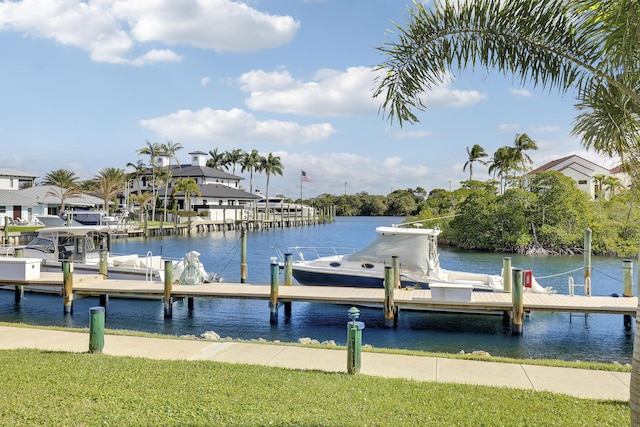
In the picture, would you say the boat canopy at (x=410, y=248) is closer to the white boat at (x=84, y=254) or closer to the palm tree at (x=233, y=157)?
the white boat at (x=84, y=254)

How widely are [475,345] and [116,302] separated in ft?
50.7

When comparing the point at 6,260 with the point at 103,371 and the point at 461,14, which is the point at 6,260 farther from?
the point at 461,14

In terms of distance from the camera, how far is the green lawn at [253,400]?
642cm

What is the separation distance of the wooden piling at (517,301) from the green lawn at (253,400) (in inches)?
340

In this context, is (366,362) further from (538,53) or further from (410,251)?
(410,251)

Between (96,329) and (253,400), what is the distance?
4.74 m

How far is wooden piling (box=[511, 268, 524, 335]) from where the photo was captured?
15.9 m

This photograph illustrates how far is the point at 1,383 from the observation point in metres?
7.70

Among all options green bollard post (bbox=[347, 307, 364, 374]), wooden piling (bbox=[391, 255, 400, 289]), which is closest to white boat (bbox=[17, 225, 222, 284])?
wooden piling (bbox=[391, 255, 400, 289])

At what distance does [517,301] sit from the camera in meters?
Result: 16.1

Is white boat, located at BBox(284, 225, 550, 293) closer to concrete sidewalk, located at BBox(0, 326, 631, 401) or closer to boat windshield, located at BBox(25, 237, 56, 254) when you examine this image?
concrete sidewalk, located at BBox(0, 326, 631, 401)

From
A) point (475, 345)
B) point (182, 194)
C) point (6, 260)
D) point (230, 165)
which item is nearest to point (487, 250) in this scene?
point (475, 345)

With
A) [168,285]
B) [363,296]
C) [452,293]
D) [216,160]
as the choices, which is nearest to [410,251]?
[363,296]

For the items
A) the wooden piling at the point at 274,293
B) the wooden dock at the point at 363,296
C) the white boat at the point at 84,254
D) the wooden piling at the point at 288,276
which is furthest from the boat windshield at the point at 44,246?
the wooden piling at the point at 274,293
